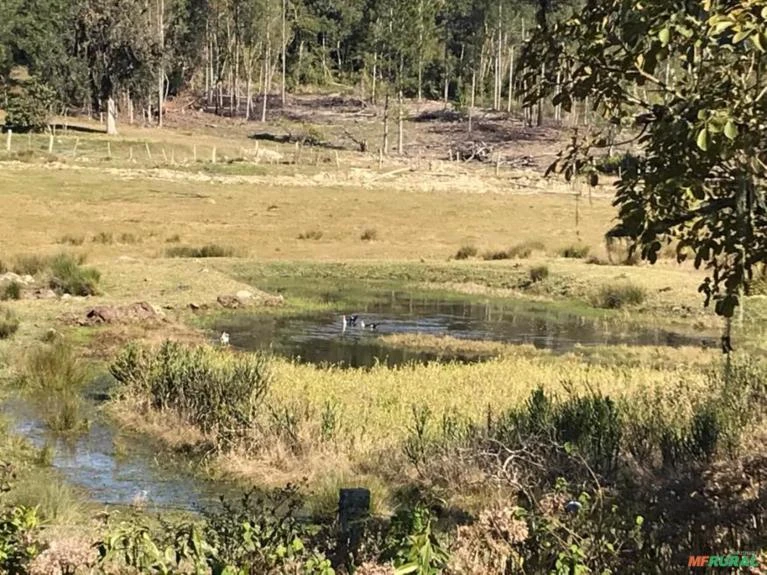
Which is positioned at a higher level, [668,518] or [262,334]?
[668,518]

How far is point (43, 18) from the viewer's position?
9175cm

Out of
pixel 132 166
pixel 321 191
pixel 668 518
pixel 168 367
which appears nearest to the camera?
pixel 668 518

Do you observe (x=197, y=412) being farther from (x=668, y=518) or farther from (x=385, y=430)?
(x=668, y=518)

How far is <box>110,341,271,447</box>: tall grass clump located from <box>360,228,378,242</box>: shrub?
1047 inches

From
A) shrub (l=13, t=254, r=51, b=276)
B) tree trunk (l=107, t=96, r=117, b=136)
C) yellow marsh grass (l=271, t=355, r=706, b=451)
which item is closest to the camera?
yellow marsh grass (l=271, t=355, r=706, b=451)

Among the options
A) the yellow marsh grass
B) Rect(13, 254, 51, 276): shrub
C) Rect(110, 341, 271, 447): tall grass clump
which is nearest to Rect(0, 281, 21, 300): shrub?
Rect(13, 254, 51, 276): shrub

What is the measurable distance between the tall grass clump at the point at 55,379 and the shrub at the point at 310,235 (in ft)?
79.0

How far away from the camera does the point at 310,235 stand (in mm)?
42062

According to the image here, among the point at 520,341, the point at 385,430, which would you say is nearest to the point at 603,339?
the point at 520,341

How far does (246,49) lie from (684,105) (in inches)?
4352

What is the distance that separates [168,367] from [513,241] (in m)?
29.6

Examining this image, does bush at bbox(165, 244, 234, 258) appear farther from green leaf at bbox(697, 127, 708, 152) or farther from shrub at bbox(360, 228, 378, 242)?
green leaf at bbox(697, 127, 708, 152)

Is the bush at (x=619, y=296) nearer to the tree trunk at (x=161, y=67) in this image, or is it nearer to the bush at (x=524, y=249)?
the bush at (x=524, y=249)

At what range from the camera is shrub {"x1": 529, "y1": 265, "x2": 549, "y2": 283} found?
33656 millimetres
